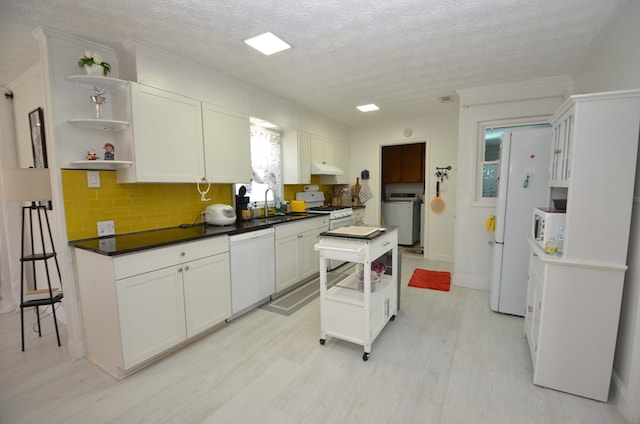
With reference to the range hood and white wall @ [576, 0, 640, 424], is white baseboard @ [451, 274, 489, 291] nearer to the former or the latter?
white wall @ [576, 0, 640, 424]

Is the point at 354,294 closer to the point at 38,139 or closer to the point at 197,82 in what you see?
the point at 197,82

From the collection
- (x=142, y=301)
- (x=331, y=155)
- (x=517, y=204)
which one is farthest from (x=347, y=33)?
(x=331, y=155)

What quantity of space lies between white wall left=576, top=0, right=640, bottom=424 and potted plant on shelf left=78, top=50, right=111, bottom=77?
3.68m

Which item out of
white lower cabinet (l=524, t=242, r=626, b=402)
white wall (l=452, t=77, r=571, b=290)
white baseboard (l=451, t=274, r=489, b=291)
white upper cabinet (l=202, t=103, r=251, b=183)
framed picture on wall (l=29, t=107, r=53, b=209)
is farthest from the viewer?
white baseboard (l=451, t=274, r=489, b=291)

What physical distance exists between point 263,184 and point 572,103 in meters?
3.32

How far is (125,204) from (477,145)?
3.96 meters

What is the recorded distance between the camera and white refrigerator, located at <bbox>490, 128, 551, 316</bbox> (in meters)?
2.53

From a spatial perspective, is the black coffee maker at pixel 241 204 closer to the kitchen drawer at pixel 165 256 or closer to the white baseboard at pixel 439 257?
the kitchen drawer at pixel 165 256

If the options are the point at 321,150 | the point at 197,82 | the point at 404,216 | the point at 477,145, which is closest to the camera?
the point at 197,82

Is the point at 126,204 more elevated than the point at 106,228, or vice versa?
the point at 126,204

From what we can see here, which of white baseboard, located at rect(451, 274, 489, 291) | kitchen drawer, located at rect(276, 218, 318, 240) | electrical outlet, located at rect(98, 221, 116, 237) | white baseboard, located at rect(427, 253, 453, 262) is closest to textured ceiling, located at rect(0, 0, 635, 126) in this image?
electrical outlet, located at rect(98, 221, 116, 237)

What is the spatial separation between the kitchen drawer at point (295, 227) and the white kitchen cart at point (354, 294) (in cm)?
110

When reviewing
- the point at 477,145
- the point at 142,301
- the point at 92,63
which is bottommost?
the point at 142,301

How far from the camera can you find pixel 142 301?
1.98 m
